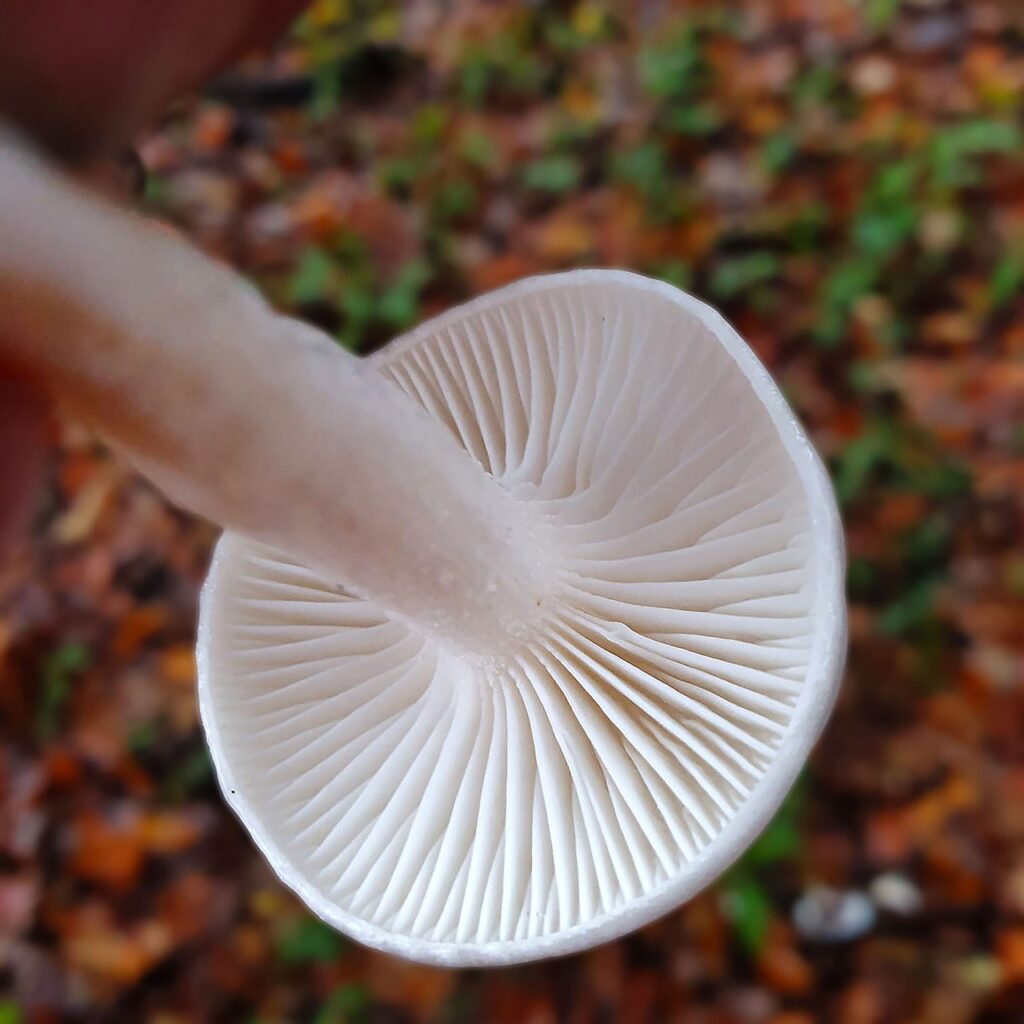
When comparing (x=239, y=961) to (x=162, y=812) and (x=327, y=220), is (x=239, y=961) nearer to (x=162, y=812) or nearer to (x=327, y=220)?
(x=162, y=812)

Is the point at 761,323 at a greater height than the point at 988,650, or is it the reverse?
the point at 761,323

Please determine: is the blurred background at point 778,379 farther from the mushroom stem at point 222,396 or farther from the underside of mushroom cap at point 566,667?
the mushroom stem at point 222,396

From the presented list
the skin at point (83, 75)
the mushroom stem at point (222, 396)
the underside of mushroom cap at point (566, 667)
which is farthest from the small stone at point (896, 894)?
the skin at point (83, 75)

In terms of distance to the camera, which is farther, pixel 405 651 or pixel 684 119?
pixel 684 119

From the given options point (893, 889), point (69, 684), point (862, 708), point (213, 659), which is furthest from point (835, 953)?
point (69, 684)

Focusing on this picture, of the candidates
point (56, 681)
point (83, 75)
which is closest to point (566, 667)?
point (83, 75)

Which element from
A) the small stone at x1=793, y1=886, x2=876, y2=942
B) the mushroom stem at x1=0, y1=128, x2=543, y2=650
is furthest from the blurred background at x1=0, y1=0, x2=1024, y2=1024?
the mushroom stem at x1=0, y1=128, x2=543, y2=650
